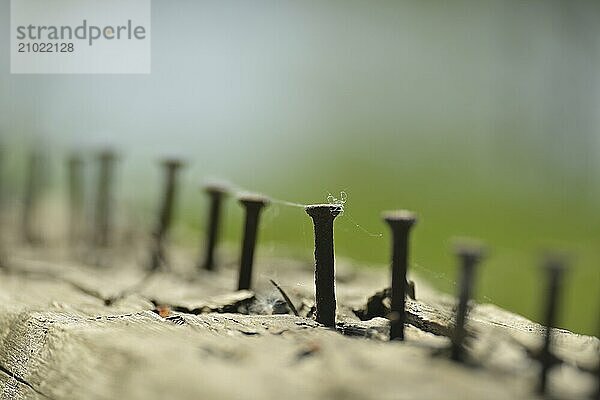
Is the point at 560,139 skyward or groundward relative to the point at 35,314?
skyward

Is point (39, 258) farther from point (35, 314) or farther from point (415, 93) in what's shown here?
point (415, 93)

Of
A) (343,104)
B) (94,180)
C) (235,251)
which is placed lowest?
(235,251)

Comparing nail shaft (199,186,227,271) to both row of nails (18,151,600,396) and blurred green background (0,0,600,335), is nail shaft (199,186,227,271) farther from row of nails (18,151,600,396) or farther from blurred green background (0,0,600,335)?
blurred green background (0,0,600,335)

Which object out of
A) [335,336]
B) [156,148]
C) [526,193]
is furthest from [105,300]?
[156,148]

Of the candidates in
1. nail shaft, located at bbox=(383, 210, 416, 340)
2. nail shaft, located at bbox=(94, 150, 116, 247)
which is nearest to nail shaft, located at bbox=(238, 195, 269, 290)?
nail shaft, located at bbox=(383, 210, 416, 340)

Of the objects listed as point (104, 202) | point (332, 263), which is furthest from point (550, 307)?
point (104, 202)

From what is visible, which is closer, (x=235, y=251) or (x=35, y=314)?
(x=35, y=314)
